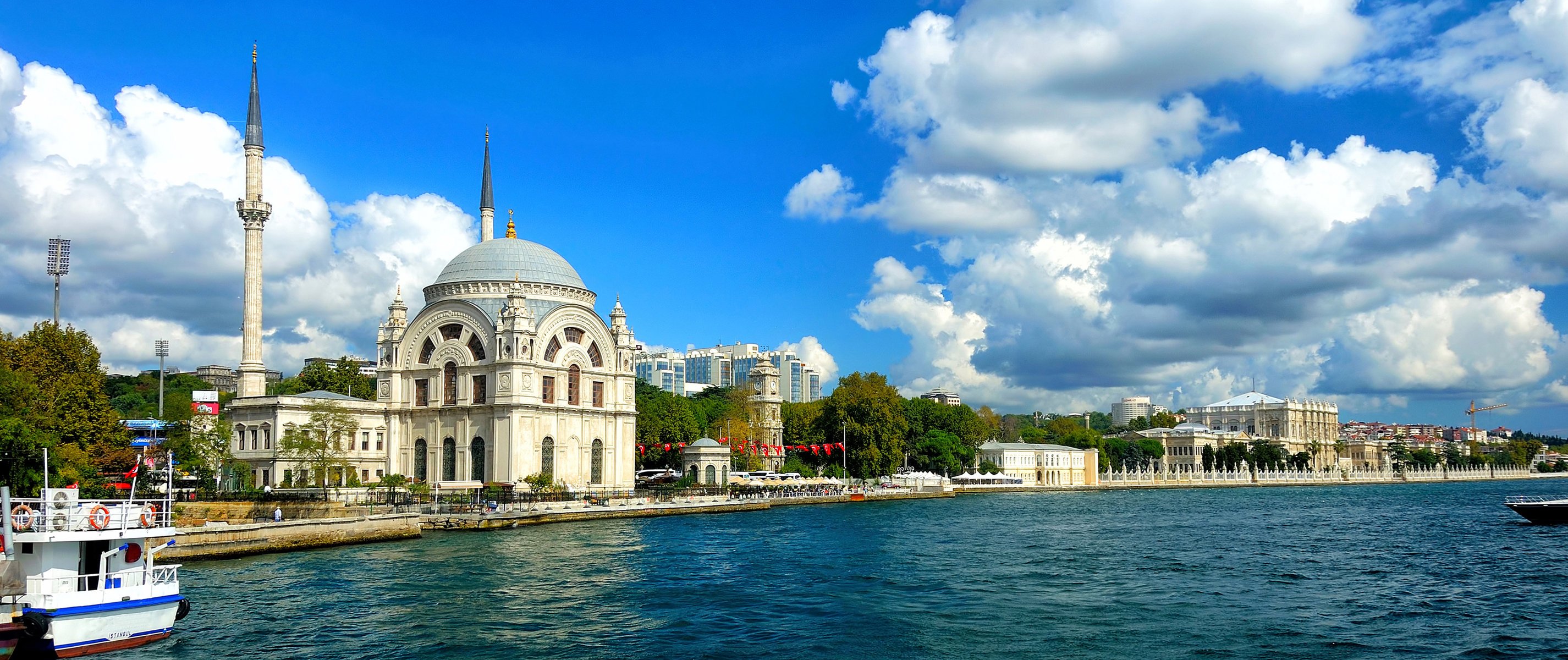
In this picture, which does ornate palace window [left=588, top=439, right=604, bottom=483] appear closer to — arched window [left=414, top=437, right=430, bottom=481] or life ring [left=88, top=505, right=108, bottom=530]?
arched window [left=414, top=437, right=430, bottom=481]

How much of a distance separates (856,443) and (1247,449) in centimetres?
7816

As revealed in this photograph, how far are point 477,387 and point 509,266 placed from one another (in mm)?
7910

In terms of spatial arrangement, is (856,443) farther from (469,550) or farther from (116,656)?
(116,656)

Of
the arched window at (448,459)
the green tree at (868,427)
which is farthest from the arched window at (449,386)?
the green tree at (868,427)

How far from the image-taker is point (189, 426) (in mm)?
58969

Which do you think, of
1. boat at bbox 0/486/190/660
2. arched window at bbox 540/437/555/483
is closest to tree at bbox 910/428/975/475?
arched window at bbox 540/437/555/483

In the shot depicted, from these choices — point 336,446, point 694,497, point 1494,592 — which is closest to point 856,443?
point 694,497

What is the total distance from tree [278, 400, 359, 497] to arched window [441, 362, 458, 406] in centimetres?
517

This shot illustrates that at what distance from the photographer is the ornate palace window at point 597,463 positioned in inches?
2566

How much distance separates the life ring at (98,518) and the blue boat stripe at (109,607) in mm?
1472

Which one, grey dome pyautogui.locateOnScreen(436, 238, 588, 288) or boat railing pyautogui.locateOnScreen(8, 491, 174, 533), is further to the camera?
grey dome pyautogui.locateOnScreen(436, 238, 588, 288)

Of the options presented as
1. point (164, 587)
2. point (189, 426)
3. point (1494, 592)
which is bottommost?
point (1494, 592)

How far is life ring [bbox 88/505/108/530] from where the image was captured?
781 inches

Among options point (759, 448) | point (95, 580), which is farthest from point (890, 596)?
point (759, 448)
